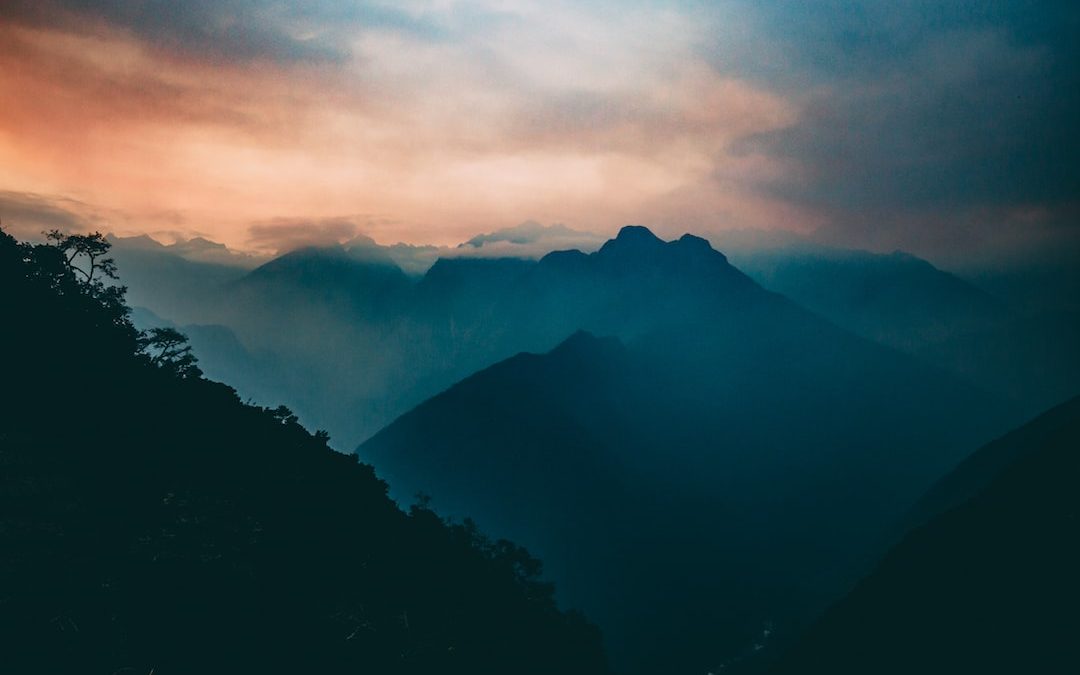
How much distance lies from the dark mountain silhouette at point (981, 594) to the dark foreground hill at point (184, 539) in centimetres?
5291

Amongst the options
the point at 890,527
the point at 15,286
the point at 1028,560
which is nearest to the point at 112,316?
the point at 15,286

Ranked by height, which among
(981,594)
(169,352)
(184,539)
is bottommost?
(981,594)

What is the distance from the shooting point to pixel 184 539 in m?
40.7

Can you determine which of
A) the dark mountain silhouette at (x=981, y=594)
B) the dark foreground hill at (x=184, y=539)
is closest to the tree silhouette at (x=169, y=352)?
the dark foreground hill at (x=184, y=539)

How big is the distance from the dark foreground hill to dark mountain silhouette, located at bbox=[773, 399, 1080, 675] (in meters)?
52.9

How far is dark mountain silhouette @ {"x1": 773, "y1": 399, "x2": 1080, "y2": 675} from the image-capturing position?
245 ft

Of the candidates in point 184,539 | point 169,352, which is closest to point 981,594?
point 184,539

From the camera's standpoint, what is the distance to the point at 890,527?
577 ft

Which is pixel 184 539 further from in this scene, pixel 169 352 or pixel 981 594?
pixel 981 594

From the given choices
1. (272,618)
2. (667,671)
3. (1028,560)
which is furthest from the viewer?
(667,671)

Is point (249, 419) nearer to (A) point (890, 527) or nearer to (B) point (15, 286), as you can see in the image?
(B) point (15, 286)

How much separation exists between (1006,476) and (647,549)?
311ft

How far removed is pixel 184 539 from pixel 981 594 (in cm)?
10329

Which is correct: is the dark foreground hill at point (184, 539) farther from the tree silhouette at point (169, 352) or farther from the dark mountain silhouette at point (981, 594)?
the dark mountain silhouette at point (981, 594)
